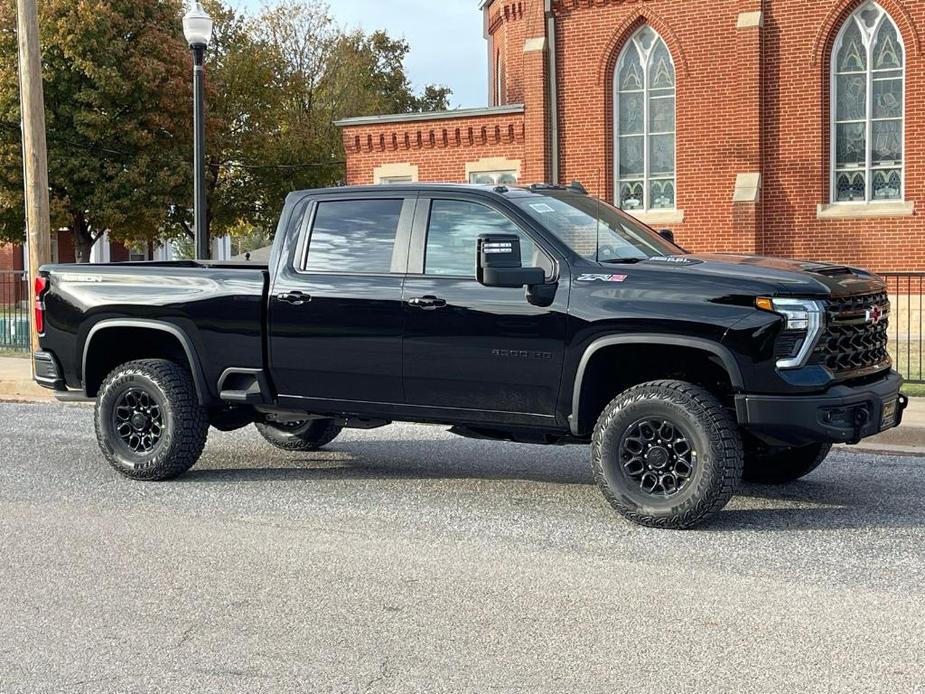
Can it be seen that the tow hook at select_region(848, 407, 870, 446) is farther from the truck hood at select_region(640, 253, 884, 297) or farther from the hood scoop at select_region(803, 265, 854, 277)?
the hood scoop at select_region(803, 265, 854, 277)

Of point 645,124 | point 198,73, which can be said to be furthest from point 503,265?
point 645,124

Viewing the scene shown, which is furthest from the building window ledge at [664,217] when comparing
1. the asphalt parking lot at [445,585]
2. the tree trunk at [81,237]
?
the tree trunk at [81,237]

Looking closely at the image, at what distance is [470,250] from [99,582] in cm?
302

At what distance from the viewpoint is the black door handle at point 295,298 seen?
796 cm

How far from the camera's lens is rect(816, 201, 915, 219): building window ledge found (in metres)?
21.7

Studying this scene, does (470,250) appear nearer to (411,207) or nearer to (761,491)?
(411,207)

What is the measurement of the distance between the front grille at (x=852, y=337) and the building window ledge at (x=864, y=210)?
50.2 ft

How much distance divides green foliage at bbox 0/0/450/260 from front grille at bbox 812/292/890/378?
31.2 m

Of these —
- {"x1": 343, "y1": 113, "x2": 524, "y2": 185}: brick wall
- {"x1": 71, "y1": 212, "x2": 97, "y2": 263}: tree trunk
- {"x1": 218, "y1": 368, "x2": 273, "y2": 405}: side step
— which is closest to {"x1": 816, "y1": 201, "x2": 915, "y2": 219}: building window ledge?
{"x1": 343, "y1": 113, "x2": 524, "y2": 185}: brick wall

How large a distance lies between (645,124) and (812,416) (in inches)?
705

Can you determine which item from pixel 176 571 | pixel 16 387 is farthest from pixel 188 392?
pixel 16 387

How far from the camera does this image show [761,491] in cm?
810

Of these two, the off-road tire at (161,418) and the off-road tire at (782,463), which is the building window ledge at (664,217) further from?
the off-road tire at (161,418)

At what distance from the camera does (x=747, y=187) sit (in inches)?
886
